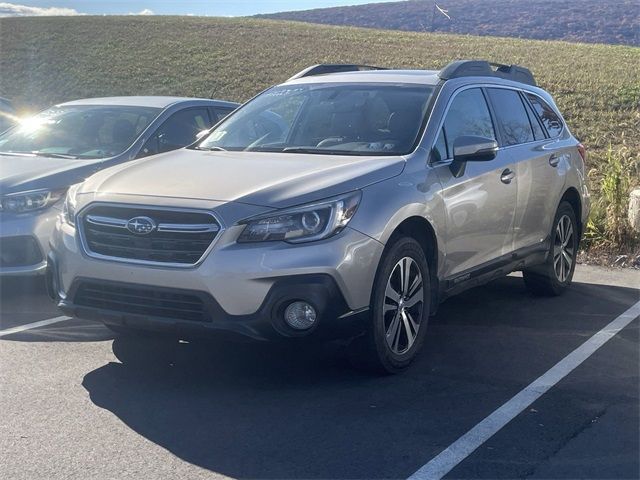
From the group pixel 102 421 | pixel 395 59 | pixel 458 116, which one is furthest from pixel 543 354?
pixel 395 59

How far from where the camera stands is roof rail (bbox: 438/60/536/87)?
6.79 meters

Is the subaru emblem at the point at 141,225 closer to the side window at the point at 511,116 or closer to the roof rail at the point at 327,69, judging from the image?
the roof rail at the point at 327,69

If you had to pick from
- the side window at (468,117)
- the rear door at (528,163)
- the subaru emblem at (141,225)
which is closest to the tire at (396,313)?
the side window at (468,117)

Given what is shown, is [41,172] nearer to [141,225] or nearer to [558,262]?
[141,225]

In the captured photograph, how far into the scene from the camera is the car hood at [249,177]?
5.24 meters

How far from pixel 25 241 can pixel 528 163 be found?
12.4ft

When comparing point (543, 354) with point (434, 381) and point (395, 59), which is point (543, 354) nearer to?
point (434, 381)

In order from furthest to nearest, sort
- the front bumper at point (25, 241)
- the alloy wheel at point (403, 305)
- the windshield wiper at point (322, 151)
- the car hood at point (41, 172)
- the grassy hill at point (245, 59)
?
the grassy hill at point (245, 59) < the car hood at point (41, 172) < the front bumper at point (25, 241) < the windshield wiper at point (322, 151) < the alloy wheel at point (403, 305)

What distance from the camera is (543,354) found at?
20.4 ft

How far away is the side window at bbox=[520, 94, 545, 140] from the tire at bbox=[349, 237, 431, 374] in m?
2.34

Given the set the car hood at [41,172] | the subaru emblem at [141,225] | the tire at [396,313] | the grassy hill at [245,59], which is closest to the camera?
the subaru emblem at [141,225]

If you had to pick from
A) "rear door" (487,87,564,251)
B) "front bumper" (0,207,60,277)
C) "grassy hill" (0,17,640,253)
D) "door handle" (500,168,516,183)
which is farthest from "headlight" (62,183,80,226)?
"grassy hill" (0,17,640,253)

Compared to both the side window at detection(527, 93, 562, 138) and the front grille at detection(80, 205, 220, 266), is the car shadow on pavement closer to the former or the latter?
the front grille at detection(80, 205, 220, 266)

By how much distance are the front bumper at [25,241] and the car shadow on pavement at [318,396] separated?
135cm
